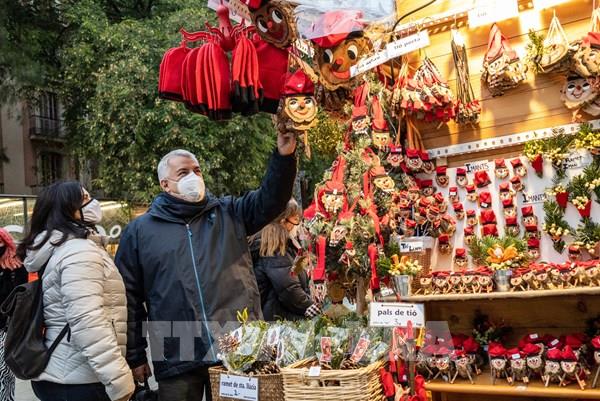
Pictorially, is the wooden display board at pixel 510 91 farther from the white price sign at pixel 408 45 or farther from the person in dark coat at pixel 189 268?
the person in dark coat at pixel 189 268

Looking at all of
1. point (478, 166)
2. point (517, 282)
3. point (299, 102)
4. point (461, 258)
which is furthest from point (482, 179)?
point (299, 102)

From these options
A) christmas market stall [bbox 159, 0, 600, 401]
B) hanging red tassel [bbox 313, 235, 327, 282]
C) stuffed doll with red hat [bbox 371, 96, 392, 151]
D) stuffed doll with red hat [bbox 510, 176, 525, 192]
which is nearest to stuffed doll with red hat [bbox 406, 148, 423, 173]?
christmas market stall [bbox 159, 0, 600, 401]

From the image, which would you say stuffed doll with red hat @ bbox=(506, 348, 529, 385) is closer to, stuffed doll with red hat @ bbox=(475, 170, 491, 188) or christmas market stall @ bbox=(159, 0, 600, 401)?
christmas market stall @ bbox=(159, 0, 600, 401)

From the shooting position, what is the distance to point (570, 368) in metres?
2.55

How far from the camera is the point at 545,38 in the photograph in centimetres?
280

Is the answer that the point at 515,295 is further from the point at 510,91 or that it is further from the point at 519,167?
the point at 510,91

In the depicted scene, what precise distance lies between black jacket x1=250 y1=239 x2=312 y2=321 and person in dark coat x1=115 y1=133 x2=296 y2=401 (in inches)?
34.9

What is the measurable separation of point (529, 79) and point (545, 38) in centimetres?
21

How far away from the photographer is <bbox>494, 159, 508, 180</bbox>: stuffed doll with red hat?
9.70ft

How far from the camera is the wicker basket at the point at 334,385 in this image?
2174mm

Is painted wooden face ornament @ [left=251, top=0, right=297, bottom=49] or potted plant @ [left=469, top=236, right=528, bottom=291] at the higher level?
painted wooden face ornament @ [left=251, top=0, right=297, bottom=49]

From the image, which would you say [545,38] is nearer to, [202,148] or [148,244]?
[148,244]

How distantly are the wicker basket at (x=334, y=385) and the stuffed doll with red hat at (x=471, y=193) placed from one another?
1.11 m

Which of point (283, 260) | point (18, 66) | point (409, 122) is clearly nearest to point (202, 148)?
point (18, 66)
